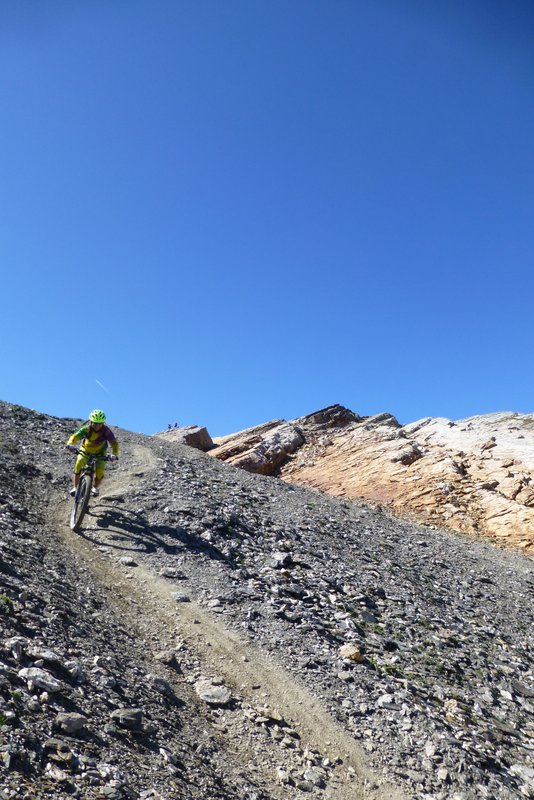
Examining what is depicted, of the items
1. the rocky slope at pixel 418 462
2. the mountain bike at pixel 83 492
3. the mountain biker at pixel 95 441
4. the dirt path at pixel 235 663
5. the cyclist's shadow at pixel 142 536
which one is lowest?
the dirt path at pixel 235 663

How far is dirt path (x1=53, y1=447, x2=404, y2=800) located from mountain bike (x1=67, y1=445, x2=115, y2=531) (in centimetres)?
73

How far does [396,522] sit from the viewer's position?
1011 inches

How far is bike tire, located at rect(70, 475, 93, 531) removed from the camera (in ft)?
49.5

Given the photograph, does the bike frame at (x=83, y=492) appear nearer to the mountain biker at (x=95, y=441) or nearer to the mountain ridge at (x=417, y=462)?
the mountain biker at (x=95, y=441)

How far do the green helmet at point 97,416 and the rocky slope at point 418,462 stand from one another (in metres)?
21.0

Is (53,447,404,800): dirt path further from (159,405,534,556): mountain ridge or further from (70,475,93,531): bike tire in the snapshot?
(159,405,534,556): mountain ridge

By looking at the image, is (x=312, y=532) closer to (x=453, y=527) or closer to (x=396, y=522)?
(x=396, y=522)

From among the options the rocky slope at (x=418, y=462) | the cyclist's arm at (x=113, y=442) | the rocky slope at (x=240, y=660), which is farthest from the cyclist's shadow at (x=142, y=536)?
the rocky slope at (x=418, y=462)

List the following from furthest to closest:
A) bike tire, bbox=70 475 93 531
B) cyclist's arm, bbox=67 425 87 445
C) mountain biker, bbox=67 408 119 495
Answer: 1. mountain biker, bbox=67 408 119 495
2. cyclist's arm, bbox=67 425 87 445
3. bike tire, bbox=70 475 93 531

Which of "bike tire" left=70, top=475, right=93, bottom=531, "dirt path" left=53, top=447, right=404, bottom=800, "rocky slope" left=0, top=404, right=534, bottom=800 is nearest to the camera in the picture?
"rocky slope" left=0, top=404, right=534, bottom=800

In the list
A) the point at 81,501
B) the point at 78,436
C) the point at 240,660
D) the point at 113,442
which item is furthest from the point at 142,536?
the point at 240,660

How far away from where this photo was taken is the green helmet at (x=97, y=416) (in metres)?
16.0

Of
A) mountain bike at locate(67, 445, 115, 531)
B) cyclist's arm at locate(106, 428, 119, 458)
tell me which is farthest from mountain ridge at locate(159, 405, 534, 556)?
mountain bike at locate(67, 445, 115, 531)

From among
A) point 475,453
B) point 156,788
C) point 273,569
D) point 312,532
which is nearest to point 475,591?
point 312,532
